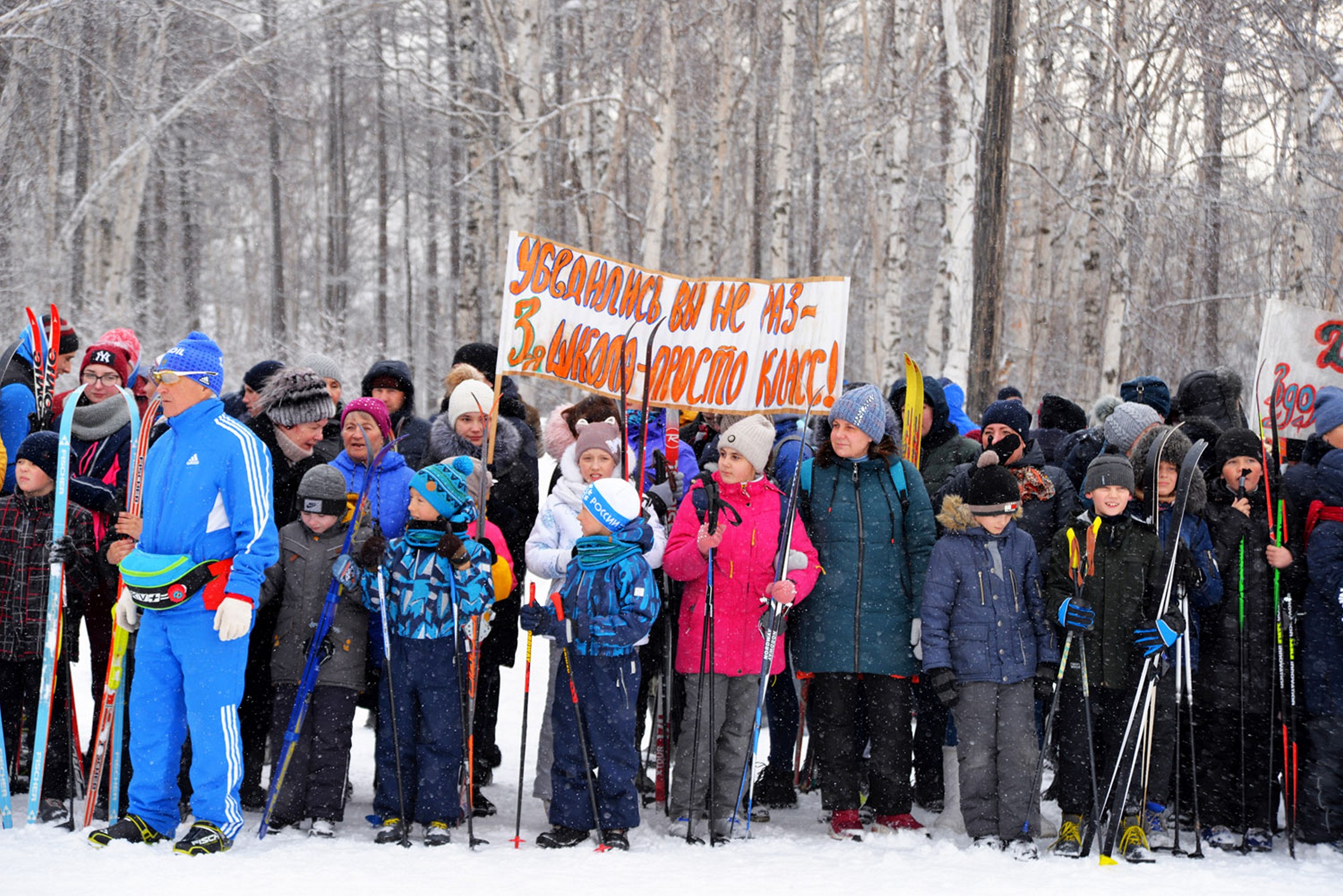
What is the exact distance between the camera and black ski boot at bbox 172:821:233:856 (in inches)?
174

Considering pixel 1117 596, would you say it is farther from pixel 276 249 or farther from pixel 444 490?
pixel 276 249

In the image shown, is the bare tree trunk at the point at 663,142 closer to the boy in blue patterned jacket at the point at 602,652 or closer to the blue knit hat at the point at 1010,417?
the blue knit hat at the point at 1010,417

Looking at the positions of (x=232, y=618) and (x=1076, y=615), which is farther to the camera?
(x=1076, y=615)

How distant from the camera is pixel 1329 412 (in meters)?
5.27

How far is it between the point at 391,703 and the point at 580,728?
2.59ft

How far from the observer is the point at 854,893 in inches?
173

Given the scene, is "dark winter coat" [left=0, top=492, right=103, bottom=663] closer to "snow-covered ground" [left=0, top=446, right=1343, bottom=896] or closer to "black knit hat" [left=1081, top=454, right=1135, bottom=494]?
"snow-covered ground" [left=0, top=446, right=1343, bottom=896]

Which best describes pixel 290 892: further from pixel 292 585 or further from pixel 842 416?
pixel 842 416

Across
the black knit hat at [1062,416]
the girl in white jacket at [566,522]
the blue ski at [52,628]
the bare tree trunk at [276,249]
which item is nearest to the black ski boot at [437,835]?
the girl in white jacket at [566,522]

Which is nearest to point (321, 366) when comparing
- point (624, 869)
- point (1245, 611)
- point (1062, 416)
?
point (624, 869)

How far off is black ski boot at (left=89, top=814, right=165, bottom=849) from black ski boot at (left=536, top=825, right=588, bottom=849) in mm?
1471

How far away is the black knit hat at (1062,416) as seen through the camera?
7242 millimetres

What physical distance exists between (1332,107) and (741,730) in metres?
13.2

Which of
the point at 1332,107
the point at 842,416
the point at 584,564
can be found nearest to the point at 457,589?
the point at 584,564
